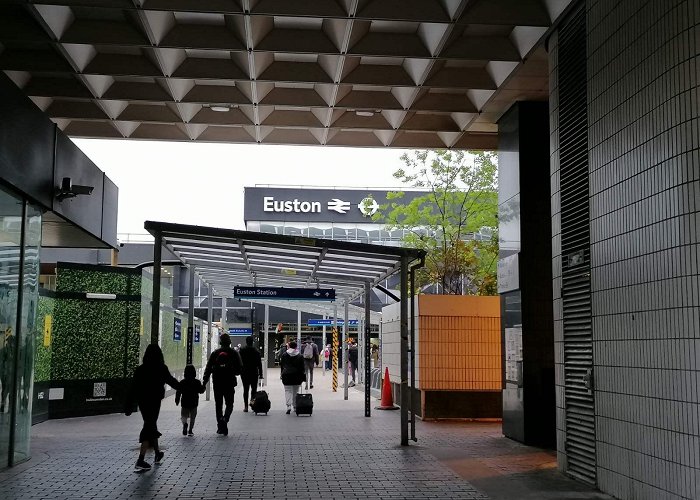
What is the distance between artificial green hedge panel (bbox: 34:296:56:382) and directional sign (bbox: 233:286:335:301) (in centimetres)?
426

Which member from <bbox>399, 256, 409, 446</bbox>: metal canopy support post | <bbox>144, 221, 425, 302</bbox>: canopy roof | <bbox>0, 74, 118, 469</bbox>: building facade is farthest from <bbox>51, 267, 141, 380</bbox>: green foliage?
<bbox>399, 256, 409, 446</bbox>: metal canopy support post

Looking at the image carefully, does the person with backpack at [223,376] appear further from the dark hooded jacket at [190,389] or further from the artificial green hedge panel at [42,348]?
the artificial green hedge panel at [42,348]

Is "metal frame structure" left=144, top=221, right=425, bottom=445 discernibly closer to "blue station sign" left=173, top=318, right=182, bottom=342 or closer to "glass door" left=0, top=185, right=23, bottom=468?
"glass door" left=0, top=185, right=23, bottom=468

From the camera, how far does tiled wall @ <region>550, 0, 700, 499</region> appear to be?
6.86m

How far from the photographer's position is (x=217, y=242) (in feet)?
47.7

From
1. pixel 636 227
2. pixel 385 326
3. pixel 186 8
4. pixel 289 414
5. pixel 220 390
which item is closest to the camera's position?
pixel 636 227

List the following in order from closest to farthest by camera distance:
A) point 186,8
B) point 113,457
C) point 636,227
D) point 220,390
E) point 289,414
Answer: point 636,227, point 186,8, point 113,457, point 220,390, point 289,414

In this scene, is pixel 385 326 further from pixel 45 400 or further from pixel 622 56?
pixel 622 56

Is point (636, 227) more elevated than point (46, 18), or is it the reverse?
point (46, 18)

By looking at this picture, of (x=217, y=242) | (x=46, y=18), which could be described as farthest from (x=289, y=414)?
(x=46, y=18)

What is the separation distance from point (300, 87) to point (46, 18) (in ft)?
15.2

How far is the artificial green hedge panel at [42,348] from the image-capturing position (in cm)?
1605

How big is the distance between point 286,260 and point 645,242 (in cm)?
1010

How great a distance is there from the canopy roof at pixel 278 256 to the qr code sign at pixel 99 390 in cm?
320
